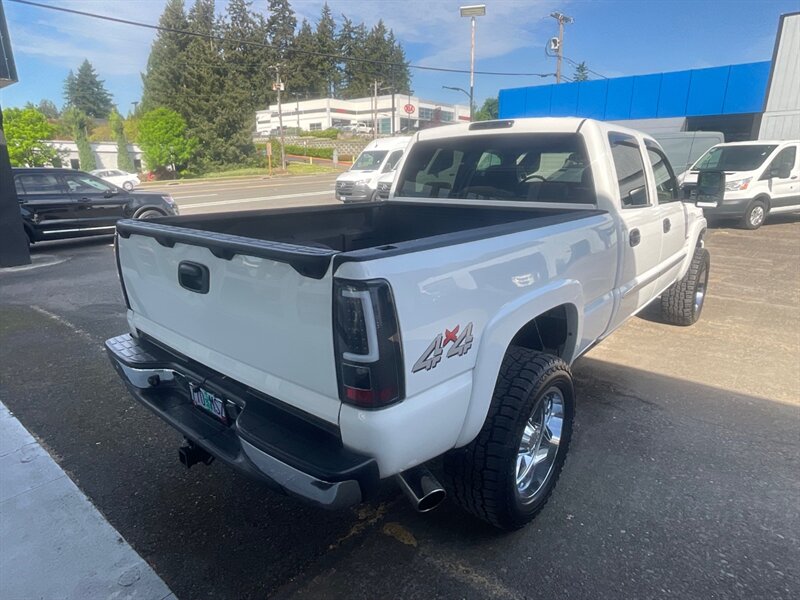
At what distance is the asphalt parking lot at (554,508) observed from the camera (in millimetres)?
2199

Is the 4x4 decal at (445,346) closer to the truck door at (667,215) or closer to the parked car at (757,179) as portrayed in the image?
the truck door at (667,215)

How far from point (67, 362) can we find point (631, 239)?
185 inches

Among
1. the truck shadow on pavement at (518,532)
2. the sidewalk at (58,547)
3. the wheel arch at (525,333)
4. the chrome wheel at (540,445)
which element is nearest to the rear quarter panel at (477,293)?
the wheel arch at (525,333)

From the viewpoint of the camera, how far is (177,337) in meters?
2.57

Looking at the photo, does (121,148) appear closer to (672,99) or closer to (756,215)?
(672,99)

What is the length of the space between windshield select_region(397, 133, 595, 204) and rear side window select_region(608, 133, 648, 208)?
27cm

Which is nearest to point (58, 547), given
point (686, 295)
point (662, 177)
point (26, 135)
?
point (662, 177)

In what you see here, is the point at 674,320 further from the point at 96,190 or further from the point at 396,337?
the point at 96,190

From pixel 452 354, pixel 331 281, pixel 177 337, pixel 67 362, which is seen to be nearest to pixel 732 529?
pixel 452 354

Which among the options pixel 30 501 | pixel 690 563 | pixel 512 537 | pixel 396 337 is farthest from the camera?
pixel 30 501

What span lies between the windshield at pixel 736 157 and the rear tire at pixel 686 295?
8117 mm

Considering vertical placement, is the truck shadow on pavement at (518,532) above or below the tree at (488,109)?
below

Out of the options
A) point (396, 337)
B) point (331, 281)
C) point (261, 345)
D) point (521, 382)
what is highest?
point (331, 281)

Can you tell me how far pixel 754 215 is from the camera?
11.6 metres
